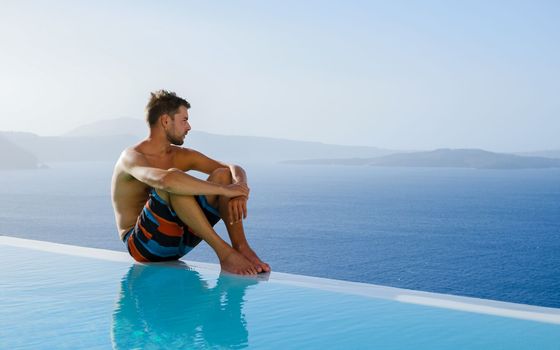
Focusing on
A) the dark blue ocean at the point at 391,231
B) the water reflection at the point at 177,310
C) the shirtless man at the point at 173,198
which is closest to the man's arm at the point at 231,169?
the shirtless man at the point at 173,198

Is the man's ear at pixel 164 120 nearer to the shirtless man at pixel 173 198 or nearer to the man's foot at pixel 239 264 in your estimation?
the shirtless man at pixel 173 198

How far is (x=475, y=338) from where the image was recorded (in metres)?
2.03

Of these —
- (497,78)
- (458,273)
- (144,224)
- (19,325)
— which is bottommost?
(458,273)

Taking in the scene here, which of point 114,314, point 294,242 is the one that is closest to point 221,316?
point 114,314

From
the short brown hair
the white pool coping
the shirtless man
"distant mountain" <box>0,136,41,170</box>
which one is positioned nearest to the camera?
the white pool coping

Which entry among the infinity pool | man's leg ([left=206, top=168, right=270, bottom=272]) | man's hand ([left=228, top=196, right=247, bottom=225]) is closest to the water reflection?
the infinity pool

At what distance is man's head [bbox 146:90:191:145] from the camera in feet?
9.61

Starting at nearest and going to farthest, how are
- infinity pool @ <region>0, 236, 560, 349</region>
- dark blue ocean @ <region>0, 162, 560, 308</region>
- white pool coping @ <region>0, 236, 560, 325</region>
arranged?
infinity pool @ <region>0, 236, 560, 349</region> → white pool coping @ <region>0, 236, 560, 325</region> → dark blue ocean @ <region>0, 162, 560, 308</region>

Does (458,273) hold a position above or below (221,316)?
below

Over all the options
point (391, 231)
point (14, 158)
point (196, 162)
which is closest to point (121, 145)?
point (14, 158)

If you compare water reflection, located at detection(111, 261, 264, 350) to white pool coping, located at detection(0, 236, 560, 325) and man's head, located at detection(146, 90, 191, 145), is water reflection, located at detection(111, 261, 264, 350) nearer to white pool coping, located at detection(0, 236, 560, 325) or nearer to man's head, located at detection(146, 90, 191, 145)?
white pool coping, located at detection(0, 236, 560, 325)

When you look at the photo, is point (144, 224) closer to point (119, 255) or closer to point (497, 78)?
point (119, 255)

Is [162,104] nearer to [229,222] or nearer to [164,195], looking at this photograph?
[164,195]

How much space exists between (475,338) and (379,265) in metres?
43.2
